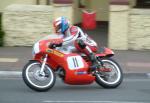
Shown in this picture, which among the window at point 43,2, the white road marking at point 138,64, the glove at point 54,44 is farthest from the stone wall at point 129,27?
the glove at point 54,44

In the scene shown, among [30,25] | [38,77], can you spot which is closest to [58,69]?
[38,77]

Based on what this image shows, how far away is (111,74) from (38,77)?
1.49 metres

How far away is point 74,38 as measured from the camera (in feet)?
38.4

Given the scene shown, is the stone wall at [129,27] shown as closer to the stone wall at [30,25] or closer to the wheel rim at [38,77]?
the stone wall at [30,25]

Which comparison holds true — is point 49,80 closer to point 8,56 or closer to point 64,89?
point 64,89

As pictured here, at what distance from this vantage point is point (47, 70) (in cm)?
1160

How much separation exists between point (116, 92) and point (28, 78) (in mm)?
1687

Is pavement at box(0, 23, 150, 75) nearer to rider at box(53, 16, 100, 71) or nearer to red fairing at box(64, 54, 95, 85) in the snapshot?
rider at box(53, 16, 100, 71)

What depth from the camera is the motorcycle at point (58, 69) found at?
11516mm

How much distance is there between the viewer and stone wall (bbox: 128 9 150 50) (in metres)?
17.7

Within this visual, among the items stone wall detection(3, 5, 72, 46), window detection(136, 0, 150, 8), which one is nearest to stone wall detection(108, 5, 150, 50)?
stone wall detection(3, 5, 72, 46)

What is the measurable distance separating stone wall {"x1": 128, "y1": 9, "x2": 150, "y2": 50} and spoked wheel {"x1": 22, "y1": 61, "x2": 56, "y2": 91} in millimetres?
6607

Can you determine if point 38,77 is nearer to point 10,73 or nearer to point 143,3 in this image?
point 10,73

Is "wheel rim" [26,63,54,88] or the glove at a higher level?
the glove
